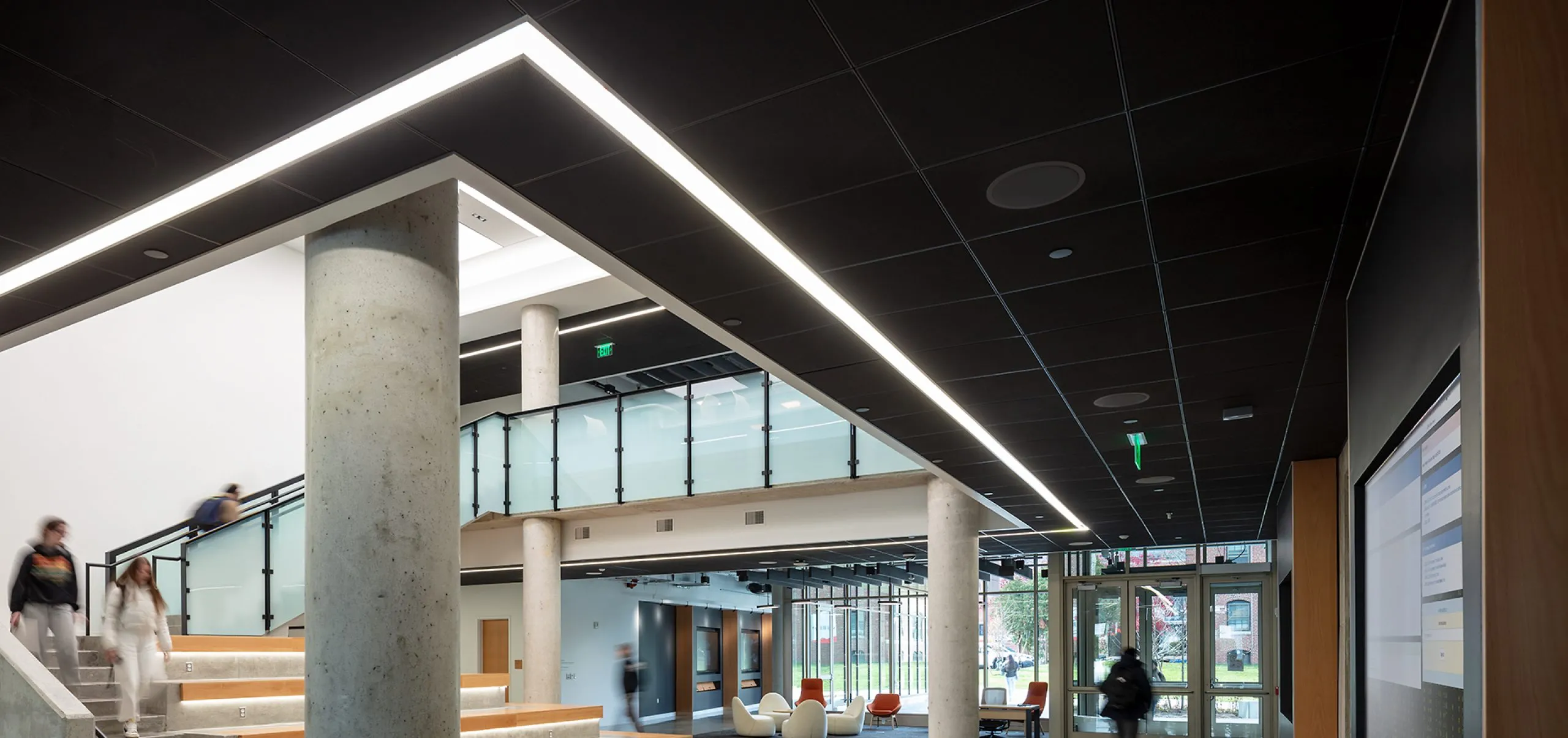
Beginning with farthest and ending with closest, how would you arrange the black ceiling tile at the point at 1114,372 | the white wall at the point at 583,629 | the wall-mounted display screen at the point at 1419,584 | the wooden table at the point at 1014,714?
1. the white wall at the point at 583,629
2. the wooden table at the point at 1014,714
3. the black ceiling tile at the point at 1114,372
4. the wall-mounted display screen at the point at 1419,584

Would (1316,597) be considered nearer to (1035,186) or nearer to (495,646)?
(1035,186)

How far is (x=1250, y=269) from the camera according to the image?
4645 millimetres

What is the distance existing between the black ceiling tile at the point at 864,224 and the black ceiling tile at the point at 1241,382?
2.98 meters

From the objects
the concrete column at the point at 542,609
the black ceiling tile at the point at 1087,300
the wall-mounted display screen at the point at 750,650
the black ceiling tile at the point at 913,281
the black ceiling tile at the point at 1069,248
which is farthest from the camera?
the wall-mounted display screen at the point at 750,650

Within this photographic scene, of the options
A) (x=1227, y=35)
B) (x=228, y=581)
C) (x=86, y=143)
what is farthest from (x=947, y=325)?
(x=228, y=581)

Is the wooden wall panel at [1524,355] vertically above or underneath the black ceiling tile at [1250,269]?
underneath

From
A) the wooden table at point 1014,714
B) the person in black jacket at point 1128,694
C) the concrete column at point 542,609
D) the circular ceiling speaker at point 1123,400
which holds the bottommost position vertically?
the wooden table at point 1014,714

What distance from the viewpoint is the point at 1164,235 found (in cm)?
428

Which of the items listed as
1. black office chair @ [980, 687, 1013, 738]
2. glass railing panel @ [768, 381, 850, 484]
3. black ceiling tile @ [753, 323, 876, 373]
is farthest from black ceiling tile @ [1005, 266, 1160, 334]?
black office chair @ [980, 687, 1013, 738]

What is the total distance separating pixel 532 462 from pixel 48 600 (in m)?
7.53

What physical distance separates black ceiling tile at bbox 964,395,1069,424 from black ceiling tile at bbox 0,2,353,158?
505 cm

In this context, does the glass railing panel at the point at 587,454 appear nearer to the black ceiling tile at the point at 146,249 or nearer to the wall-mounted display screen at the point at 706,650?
the black ceiling tile at the point at 146,249

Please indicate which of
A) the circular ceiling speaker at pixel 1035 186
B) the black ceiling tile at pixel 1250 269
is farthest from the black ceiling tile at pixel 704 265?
the black ceiling tile at pixel 1250 269

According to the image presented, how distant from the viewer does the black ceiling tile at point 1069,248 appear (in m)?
4.16
